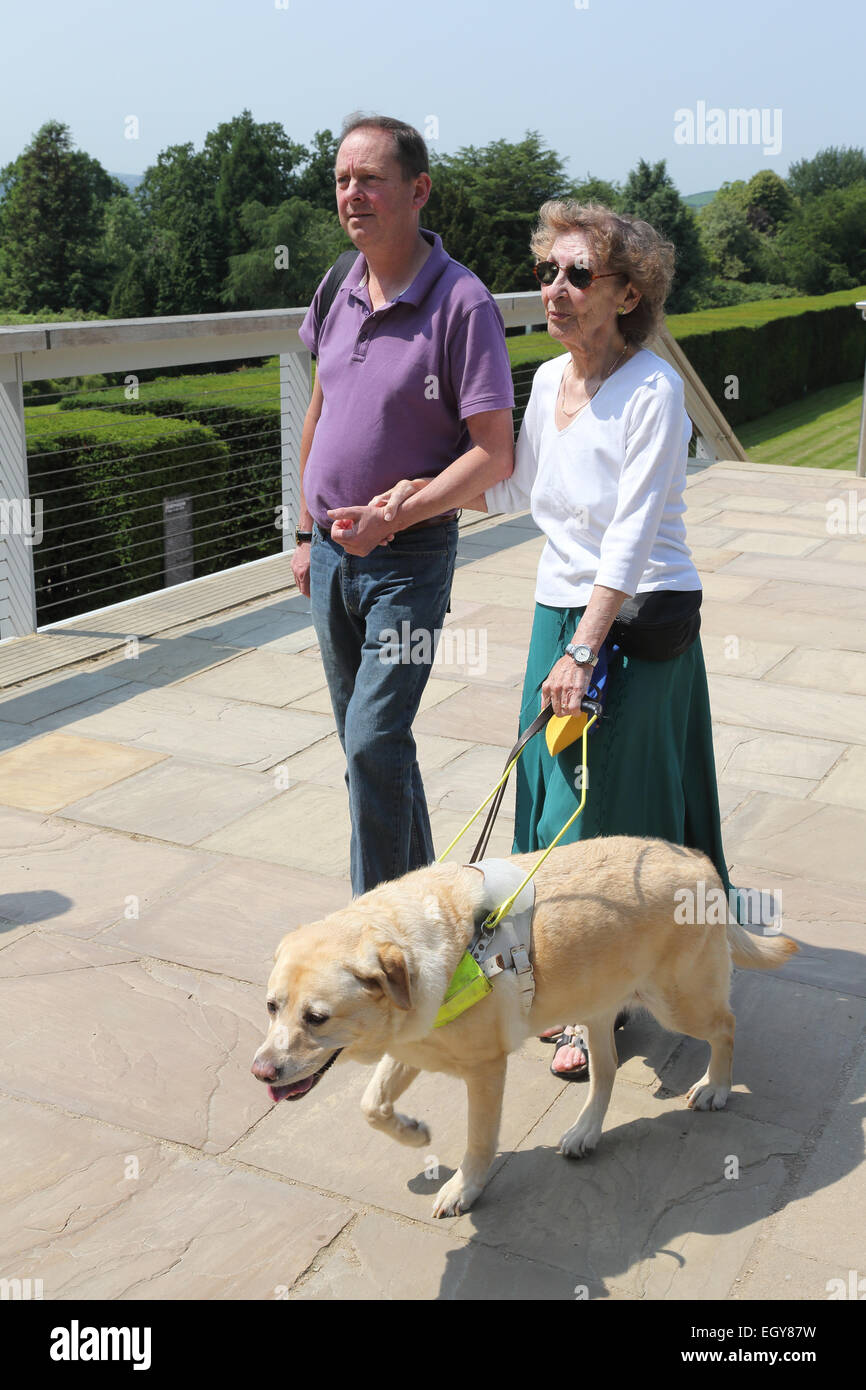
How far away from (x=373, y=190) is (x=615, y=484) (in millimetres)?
1030

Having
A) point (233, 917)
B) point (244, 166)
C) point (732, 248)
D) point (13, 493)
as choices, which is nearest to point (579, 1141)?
point (233, 917)

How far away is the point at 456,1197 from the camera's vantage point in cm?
290

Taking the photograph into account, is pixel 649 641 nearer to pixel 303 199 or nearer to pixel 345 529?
pixel 345 529

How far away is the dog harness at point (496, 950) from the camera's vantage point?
2713 millimetres

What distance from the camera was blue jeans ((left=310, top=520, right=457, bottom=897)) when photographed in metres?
3.51

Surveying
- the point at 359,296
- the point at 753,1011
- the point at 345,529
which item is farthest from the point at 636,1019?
the point at 359,296

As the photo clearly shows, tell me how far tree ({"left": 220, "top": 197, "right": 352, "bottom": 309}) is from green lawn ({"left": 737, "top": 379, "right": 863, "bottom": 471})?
39.6 meters

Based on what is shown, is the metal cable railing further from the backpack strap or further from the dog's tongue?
the dog's tongue

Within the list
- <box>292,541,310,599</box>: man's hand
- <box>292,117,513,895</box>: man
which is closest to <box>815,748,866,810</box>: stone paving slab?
<box>292,117,513,895</box>: man

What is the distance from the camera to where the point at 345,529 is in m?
3.37

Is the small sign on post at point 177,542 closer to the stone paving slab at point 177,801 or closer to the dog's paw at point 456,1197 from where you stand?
the stone paving slab at point 177,801

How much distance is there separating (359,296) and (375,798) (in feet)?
4.65

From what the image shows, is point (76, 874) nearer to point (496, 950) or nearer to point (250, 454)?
point (496, 950)

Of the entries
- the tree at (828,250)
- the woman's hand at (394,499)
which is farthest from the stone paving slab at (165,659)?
the tree at (828,250)
